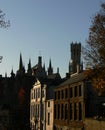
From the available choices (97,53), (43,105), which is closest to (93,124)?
(97,53)

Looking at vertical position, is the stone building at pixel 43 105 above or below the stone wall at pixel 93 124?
above

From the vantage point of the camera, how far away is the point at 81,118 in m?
55.1

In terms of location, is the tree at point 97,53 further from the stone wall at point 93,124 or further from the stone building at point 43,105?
the stone building at point 43,105

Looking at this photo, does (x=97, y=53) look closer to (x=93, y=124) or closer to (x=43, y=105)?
(x=93, y=124)

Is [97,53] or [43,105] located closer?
[97,53]

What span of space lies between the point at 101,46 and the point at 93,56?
1.80 meters

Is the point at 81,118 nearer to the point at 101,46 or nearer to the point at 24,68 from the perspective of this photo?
the point at 101,46

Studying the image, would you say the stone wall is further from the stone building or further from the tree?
the stone building

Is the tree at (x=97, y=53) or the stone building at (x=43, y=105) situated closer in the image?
the tree at (x=97, y=53)

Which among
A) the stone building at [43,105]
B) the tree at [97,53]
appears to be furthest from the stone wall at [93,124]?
the stone building at [43,105]

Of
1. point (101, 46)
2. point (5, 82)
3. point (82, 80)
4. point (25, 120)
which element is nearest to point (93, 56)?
point (101, 46)

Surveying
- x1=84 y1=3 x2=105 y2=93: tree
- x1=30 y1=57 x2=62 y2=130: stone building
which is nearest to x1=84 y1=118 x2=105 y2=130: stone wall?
x1=84 y1=3 x2=105 y2=93: tree

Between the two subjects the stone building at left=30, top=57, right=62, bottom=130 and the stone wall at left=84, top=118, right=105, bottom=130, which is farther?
the stone building at left=30, top=57, right=62, bottom=130

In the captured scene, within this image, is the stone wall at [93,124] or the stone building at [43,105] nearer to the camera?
the stone wall at [93,124]
